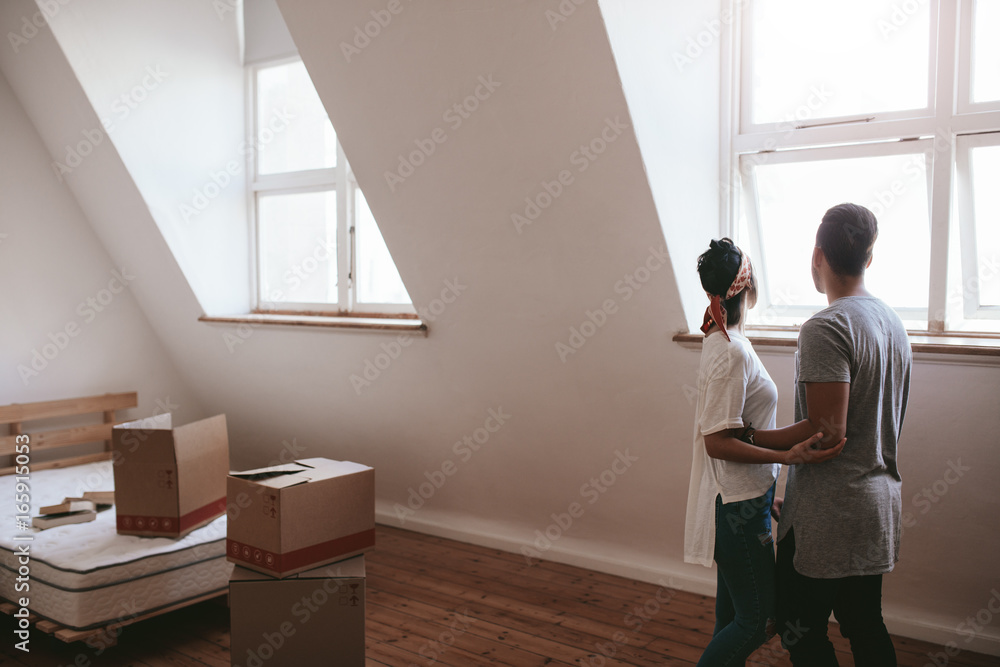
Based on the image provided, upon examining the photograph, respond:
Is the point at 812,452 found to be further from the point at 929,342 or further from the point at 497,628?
the point at 497,628

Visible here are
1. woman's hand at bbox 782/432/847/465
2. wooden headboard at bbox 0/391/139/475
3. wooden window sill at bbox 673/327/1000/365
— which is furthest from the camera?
wooden headboard at bbox 0/391/139/475

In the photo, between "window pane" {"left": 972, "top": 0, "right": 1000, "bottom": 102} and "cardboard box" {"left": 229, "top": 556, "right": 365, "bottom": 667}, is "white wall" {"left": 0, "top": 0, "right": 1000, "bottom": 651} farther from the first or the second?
"cardboard box" {"left": 229, "top": 556, "right": 365, "bottom": 667}

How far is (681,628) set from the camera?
262 cm

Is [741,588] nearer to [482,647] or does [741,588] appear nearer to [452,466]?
[482,647]

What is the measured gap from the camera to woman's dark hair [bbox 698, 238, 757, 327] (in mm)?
1699

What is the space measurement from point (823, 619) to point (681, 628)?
110 centimetres

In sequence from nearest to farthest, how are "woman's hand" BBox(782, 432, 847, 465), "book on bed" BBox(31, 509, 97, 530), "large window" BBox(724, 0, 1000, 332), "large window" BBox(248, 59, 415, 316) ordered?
"woman's hand" BBox(782, 432, 847, 465) → "large window" BBox(724, 0, 1000, 332) → "book on bed" BBox(31, 509, 97, 530) → "large window" BBox(248, 59, 415, 316)

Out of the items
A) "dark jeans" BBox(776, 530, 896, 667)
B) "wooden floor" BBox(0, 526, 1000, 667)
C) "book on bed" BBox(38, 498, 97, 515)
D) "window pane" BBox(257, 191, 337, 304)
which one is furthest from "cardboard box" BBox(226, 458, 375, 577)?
"window pane" BBox(257, 191, 337, 304)

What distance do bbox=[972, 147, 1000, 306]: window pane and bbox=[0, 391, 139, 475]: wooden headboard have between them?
170 inches

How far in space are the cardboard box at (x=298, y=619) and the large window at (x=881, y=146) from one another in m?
1.91

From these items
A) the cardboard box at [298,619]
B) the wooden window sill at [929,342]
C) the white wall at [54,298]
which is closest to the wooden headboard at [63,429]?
the white wall at [54,298]

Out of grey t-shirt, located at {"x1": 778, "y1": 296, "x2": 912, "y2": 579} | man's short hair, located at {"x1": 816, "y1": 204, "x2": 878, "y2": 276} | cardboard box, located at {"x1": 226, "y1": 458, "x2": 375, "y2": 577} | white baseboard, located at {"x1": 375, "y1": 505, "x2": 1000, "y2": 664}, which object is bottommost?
white baseboard, located at {"x1": 375, "y1": 505, "x2": 1000, "y2": 664}

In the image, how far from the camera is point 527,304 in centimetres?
292

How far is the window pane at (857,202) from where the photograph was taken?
2664mm
